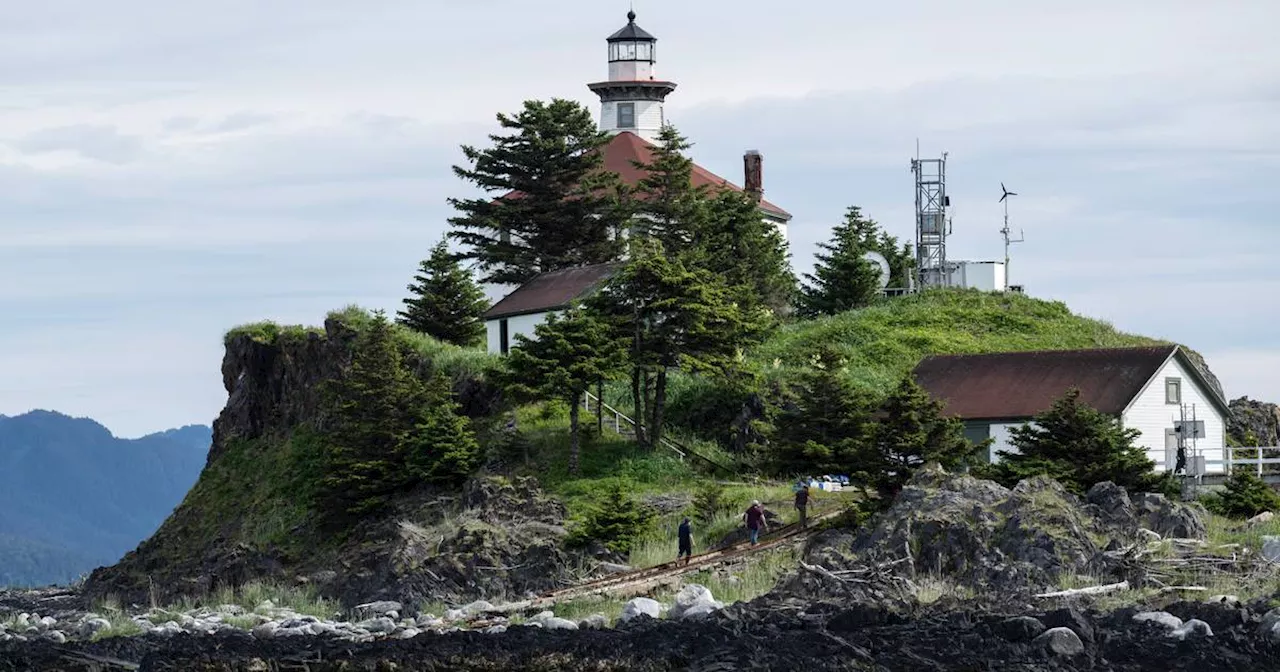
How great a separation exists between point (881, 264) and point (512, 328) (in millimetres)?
18723

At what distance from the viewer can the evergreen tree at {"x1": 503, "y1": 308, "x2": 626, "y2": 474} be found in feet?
171

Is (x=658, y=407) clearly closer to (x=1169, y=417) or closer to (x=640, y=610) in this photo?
(x=1169, y=417)

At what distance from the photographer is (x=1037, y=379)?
52656 mm

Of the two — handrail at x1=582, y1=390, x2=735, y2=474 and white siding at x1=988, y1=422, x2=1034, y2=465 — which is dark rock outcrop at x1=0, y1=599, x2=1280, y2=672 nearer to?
white siding at x1=988, y1=422, x2=1034, y2=465

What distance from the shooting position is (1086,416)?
4591 cm

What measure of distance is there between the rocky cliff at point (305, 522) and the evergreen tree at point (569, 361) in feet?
9.28

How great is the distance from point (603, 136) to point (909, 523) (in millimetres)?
33097

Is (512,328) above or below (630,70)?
below

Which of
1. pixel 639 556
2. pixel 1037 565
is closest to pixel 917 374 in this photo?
pixel 639 556

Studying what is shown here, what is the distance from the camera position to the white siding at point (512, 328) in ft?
203

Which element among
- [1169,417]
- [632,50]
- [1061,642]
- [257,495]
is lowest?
[1061,642]

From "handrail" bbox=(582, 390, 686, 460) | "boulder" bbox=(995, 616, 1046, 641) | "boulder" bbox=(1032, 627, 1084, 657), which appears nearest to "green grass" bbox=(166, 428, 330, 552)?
"handrail" bbox=(582, 390, 686, 460)

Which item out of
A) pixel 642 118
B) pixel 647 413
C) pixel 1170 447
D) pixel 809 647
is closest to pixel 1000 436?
pixel 1170 447

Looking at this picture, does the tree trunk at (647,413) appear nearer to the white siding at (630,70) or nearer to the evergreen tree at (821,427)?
the evergreen tree at (821,427)
